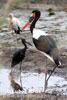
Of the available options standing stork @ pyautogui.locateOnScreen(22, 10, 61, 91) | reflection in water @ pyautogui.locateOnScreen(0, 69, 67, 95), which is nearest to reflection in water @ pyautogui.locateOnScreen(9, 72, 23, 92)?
reflection in water @ pyautogui.locateOnScreen(0, 69, 67, 95)

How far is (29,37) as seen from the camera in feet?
36.5

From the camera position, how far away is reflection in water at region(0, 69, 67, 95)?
5676 millimetres

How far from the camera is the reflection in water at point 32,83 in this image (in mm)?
5676

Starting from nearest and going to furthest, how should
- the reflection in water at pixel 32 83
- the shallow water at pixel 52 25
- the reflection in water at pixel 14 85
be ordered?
the reflection in water at pixel 32 83, the reflection in water at pixel 14 85, the shallow water at pixel 52 25

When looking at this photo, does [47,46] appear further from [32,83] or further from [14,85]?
[14,85]

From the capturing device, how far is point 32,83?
6137 millimetres

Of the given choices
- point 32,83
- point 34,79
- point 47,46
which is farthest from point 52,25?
point 47,46

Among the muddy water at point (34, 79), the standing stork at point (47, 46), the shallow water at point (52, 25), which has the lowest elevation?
the shallow water at point (52, 25)

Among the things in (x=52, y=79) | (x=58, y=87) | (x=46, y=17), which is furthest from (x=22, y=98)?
(x=46, y=17)

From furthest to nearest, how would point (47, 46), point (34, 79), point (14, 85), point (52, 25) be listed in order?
point (52, 25) < point (34, 79) < point (14, 85) < point (47, 46)

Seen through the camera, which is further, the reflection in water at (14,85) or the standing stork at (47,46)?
the reflection in water at (14,85)

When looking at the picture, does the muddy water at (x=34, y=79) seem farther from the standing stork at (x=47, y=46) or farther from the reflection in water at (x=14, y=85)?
the standing stork at (x=47, y=46)

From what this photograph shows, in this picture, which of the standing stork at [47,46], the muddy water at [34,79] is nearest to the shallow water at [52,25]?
the muddy water at [34,79]

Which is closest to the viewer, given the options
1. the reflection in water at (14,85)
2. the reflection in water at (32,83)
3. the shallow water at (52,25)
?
the reflection in water at (32,83)
